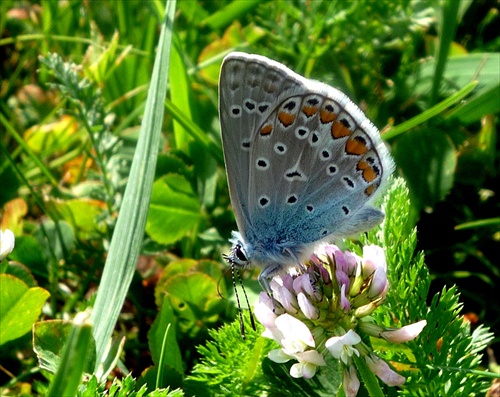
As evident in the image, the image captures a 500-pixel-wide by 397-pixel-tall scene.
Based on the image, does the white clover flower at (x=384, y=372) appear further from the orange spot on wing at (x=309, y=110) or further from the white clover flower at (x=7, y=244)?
the white clover flower at (x=7, y=244)

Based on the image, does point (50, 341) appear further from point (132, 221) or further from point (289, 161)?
point (289, 161)

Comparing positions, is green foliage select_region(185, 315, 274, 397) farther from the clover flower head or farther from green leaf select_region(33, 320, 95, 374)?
green leaf select_region(33, 320, 95, 374)

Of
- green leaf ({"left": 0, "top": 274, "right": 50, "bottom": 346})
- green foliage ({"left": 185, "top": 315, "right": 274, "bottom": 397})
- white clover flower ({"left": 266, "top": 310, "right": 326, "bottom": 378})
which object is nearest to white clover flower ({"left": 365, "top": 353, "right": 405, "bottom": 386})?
white clover flower ({"left": 266, "top": 310, "right": 326, "bottom": 378})

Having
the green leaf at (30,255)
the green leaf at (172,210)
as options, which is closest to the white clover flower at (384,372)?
the green leaf at (172,210)

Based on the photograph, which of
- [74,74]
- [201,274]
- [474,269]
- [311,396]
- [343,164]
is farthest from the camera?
[474,269]

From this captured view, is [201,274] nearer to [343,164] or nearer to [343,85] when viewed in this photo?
[343,164]

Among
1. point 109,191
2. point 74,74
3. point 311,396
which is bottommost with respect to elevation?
point 311,396

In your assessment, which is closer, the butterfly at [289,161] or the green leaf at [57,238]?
the butterfly at [289,161]

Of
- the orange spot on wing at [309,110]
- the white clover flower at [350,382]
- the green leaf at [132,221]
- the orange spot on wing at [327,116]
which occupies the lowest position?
the white clover flower at [350,382]

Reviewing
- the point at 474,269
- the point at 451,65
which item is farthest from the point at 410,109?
the point at 474,269
